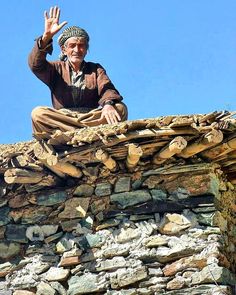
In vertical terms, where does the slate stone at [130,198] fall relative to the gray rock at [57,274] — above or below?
above

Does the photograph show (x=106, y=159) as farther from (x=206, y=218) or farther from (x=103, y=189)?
(x=206, y=218)

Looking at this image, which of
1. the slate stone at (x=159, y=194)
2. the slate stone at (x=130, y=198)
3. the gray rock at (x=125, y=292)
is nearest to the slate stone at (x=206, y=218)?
the slate stone at (x=159, y=194)

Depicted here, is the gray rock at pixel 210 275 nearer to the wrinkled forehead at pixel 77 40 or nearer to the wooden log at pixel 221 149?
the wooden log at pixel 221 149

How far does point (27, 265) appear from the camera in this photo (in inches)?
262

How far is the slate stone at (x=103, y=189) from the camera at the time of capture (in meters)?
6.71

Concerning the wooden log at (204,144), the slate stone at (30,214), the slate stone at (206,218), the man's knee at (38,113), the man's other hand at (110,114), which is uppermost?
the man's knee at (38,113)

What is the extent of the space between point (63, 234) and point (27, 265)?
41 centimetres

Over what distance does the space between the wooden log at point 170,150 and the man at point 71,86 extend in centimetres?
56

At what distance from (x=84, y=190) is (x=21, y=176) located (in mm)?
565

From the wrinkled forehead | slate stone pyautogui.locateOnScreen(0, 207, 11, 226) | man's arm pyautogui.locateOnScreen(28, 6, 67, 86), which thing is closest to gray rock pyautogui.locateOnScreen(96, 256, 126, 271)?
slate stone pyautogui.locateOnScreen(0, 207, 11, 226)

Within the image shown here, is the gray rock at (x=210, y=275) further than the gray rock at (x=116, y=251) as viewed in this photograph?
No

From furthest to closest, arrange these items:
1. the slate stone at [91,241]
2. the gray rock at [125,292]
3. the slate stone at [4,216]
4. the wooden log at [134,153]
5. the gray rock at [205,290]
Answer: the slate stone at [4,216], the slate stone at [91,241], the wooden log at [134,153], the gray rock at [125,292], the gray rock at [205,290]

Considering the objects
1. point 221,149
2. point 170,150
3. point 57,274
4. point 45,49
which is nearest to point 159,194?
point 170,150

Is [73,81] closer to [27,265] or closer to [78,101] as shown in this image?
[78,101]
